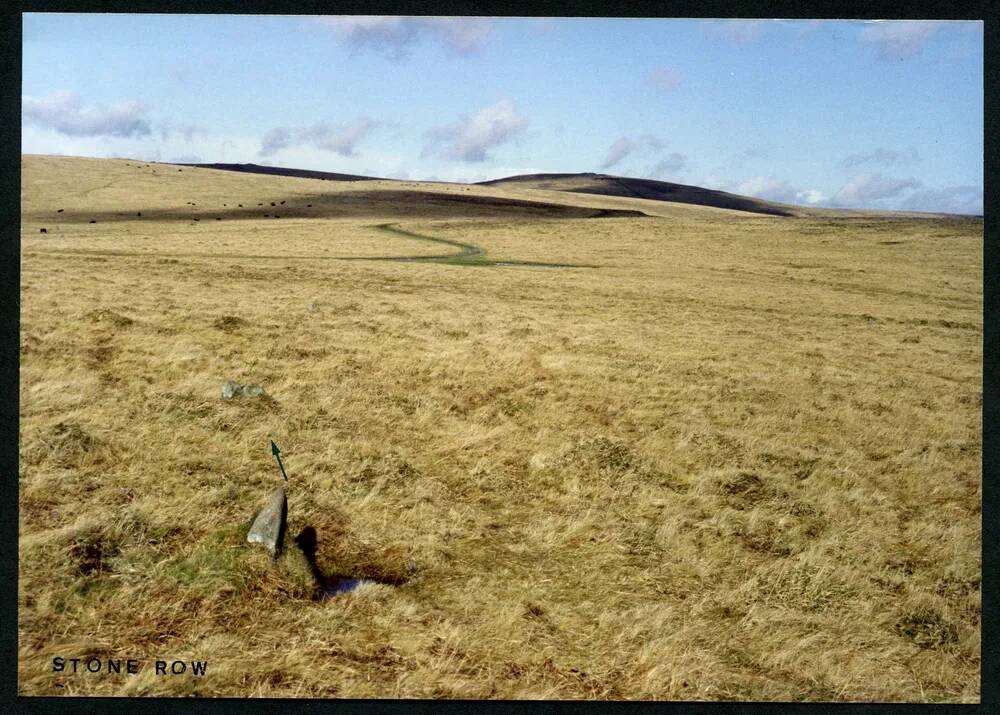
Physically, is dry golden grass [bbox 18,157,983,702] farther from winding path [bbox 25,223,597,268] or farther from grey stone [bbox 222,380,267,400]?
winding path [bbox 25,223,597,268]

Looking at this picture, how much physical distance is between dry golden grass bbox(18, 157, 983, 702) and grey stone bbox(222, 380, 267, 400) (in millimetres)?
274

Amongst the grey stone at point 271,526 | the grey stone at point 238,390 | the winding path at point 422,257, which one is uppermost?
the winding path at point 422,257

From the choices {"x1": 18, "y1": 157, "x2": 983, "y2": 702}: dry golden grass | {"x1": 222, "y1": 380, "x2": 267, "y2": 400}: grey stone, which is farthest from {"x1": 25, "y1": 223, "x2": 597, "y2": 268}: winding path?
{"x1": 222, "y1": 380, "x2": 267, "y2": 400}: grey stone

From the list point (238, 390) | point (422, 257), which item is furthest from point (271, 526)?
point (422, 257)

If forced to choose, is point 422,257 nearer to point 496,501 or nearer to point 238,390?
point 238,390

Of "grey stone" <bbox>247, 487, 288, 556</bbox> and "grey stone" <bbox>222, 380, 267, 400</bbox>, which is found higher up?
"grey stone" <bbox>222, 380, 267, 400</bbox>

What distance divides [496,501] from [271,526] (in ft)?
11.1

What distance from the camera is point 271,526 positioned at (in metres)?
7.14

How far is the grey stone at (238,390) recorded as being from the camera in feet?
38.4

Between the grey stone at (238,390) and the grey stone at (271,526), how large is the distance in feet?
16.1

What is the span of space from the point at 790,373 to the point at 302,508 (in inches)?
516

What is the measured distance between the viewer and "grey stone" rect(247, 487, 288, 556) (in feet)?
23.0

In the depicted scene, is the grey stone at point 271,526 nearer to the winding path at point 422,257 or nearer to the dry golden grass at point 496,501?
the dry golden grass at point 496,501

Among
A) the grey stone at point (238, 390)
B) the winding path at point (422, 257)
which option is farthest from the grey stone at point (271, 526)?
the winding path at point (422, 257)
